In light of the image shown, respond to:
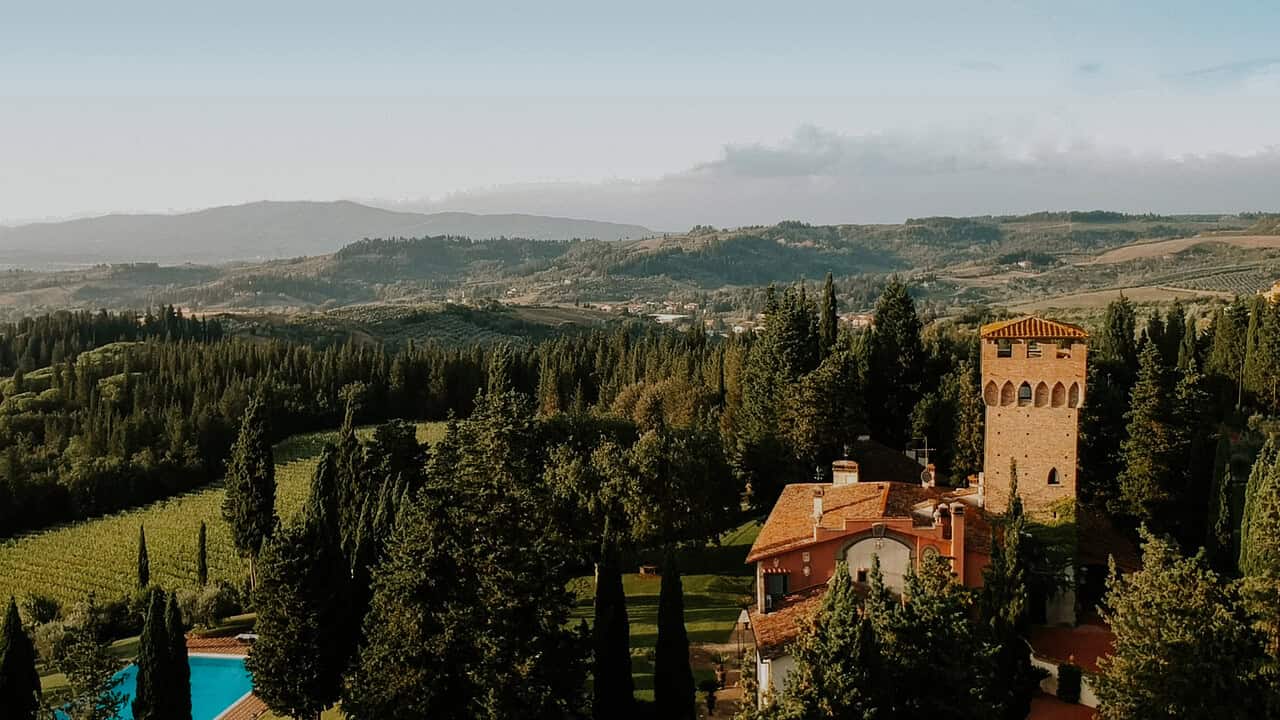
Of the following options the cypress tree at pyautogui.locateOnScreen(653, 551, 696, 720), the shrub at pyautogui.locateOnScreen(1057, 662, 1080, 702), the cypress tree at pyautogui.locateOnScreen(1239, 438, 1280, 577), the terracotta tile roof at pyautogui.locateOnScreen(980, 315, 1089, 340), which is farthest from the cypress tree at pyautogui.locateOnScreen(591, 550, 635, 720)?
the terracotta tile roof at pyautogui.locateOnScreen(980, 315, 1089, 340)

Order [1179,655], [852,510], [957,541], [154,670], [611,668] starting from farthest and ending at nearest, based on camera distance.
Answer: [852,510] → [957,541] → [154,670] → [611,668] → [1179,655]

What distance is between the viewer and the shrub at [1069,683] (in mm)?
26188

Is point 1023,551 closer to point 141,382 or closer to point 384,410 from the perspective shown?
point 384,410

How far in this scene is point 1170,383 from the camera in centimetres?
3775

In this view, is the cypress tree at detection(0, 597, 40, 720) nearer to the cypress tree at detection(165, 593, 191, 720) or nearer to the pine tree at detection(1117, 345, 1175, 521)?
the cypress tree at detection(165, 593, 191, 720)

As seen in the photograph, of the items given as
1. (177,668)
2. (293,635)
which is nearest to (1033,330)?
(293,635)

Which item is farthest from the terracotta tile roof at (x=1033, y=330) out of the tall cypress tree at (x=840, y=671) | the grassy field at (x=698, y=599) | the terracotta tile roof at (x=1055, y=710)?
the tall cypress tree at (x=840, y=671)

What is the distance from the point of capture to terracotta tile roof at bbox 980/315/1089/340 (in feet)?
103

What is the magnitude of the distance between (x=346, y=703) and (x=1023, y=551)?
58.1ft

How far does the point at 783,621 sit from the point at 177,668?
14.5 m

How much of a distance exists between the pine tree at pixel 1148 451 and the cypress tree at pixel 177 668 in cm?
2891

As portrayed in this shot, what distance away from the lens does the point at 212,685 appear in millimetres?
34031

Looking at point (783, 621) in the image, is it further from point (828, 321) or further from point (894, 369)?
point (828, 321)

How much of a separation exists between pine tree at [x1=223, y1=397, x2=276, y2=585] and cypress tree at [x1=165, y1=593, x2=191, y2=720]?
15824 mm
